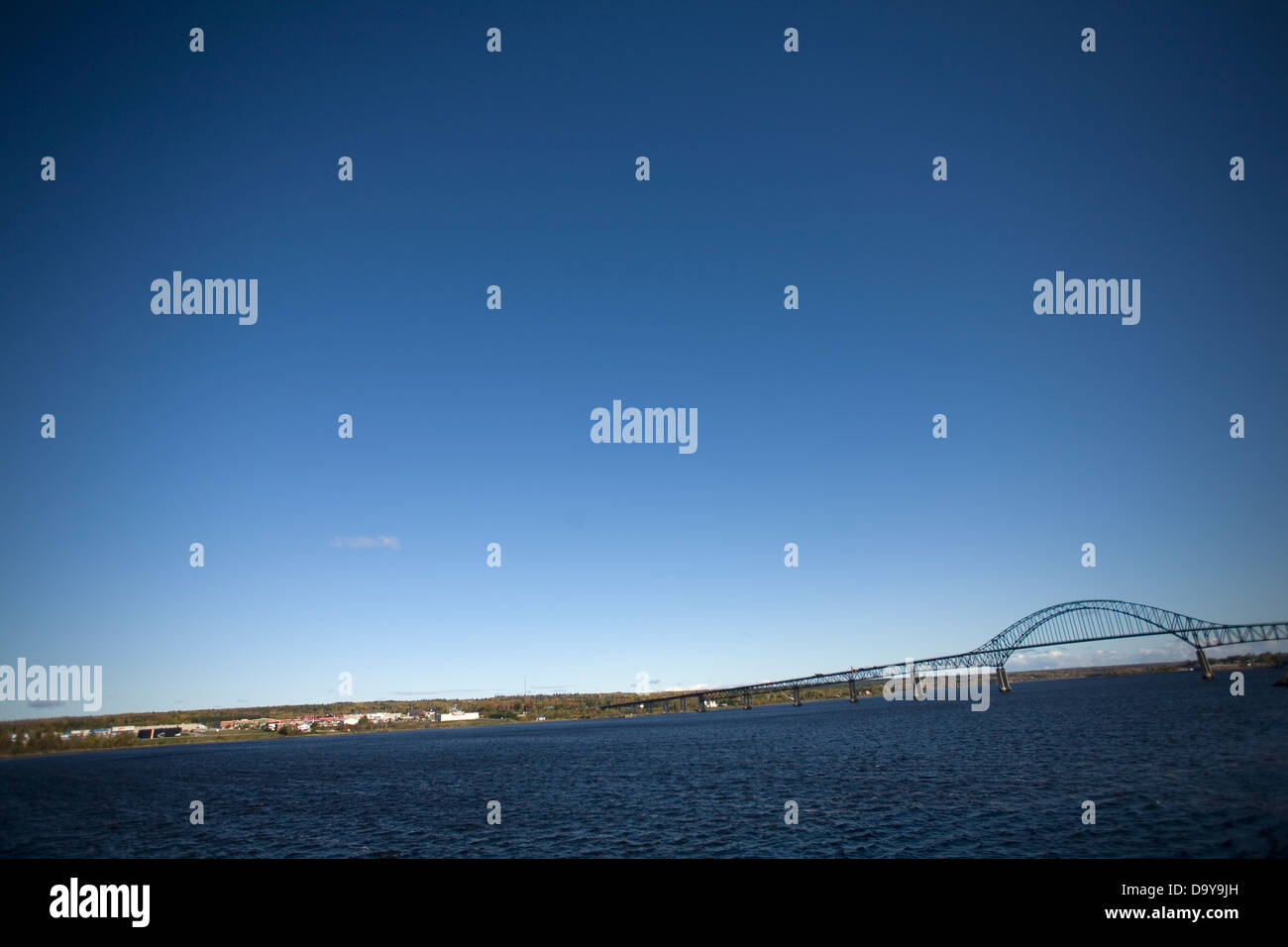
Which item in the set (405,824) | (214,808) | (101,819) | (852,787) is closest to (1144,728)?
(852,787)

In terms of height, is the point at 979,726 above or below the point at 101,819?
below

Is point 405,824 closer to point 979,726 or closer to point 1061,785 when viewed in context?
point 1061,785

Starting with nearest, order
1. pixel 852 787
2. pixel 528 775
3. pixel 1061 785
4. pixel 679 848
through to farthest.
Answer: pixel 679 848
pixel 1061 785
pixel 852 787
pixel 528 775
